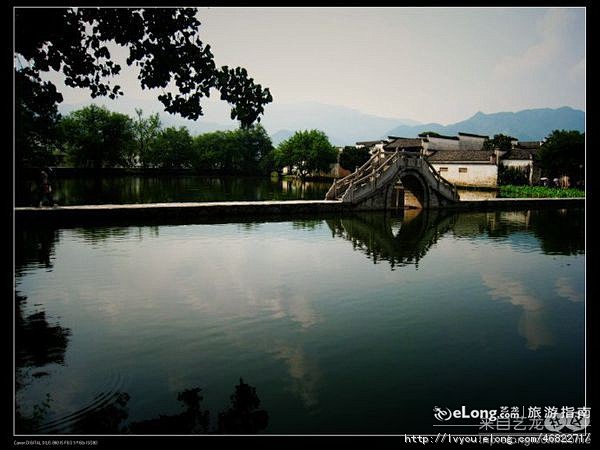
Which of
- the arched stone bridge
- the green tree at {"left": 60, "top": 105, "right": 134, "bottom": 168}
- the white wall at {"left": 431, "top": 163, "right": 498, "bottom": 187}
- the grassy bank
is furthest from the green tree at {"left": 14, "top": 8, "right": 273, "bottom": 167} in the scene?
the green tree at {"left": 60, "top": 105, "right": 134, "bottom": 168}

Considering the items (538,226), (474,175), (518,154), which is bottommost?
(538,226)

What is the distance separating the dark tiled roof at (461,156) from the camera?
54.0 metres

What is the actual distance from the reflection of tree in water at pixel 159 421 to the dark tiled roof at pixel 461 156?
2100 inches

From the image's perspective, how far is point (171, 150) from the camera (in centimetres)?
8131

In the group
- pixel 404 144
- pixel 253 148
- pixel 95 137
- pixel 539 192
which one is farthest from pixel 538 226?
pixel 253 148

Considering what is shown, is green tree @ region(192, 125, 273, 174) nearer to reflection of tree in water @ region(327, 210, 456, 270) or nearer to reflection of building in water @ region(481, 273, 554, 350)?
reflection of tree in water @ region(327, 210, 456, 270)

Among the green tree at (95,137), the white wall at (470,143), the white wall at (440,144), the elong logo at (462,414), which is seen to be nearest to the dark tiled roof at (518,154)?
the white wall at (440,144)

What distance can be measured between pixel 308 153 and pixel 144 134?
3217 cm

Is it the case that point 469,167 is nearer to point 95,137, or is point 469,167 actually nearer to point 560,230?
point 560,230

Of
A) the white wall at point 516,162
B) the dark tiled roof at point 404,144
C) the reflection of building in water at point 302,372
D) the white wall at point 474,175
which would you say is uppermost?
the dark tiled roof at point 404,144

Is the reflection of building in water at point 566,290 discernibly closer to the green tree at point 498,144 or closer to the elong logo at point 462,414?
the elong logo at point 462,414

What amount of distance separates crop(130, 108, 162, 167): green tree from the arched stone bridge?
59.7 meters

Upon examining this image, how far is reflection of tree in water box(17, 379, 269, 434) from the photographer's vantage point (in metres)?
5.73

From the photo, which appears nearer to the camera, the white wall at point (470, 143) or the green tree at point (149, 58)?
the green tree at point (149, 58)
